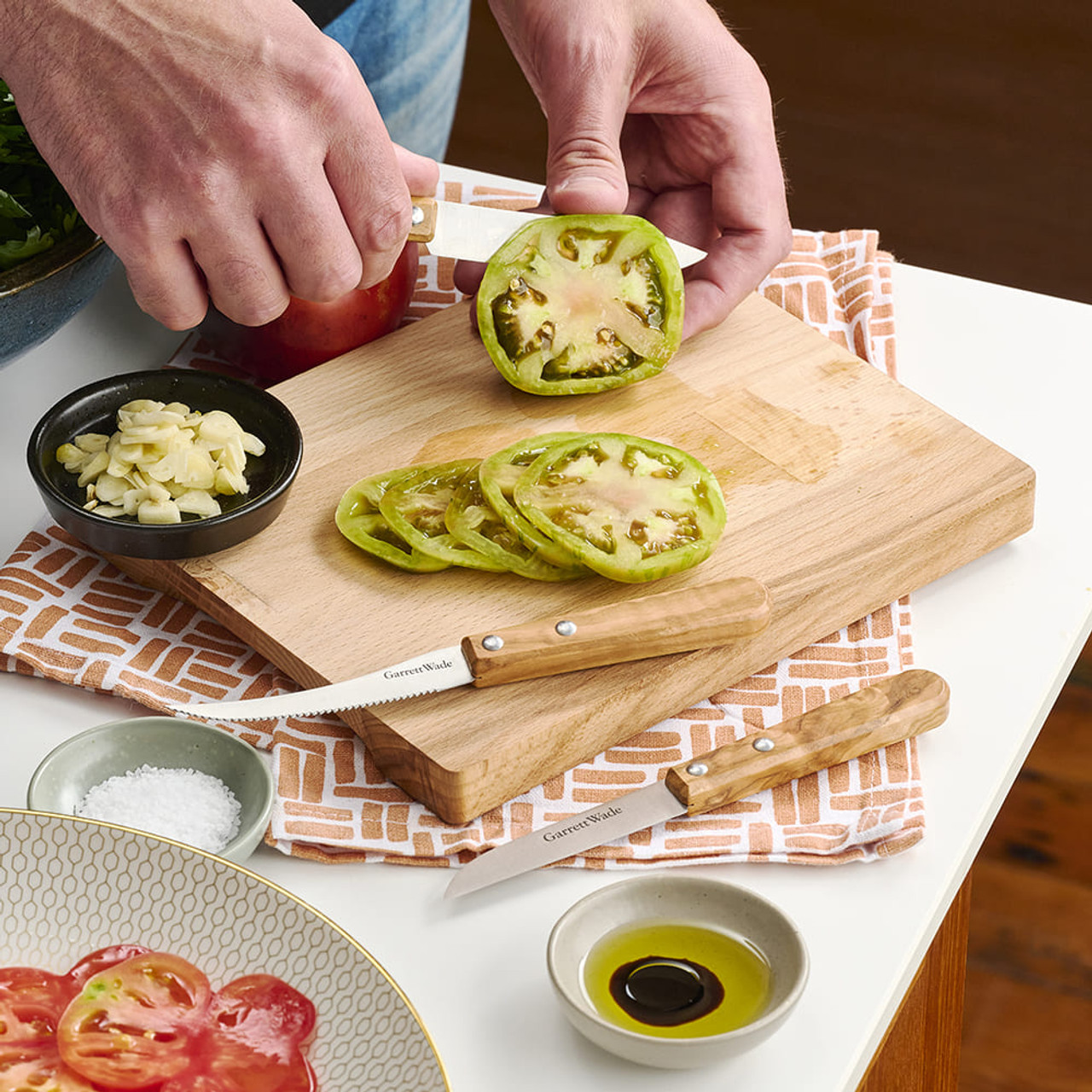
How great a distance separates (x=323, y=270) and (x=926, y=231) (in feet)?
9.29

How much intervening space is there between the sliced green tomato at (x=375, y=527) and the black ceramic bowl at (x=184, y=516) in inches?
2.4

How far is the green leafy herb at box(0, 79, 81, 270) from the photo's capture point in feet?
4.17

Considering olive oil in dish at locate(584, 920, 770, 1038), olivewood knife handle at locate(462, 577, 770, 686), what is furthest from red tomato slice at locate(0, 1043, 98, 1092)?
olivewood knife handle at locate(462, 577, 770, 686)

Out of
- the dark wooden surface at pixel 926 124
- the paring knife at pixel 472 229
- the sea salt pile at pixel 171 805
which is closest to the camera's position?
the sea salt pile at pixel 171 805

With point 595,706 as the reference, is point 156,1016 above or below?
above

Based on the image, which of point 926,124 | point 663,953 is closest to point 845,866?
point 663,953

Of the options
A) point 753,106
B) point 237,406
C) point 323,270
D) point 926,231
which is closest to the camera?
point 323,270

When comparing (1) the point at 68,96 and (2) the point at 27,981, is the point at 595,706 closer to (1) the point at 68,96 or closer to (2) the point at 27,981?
(2) the point at 27,981

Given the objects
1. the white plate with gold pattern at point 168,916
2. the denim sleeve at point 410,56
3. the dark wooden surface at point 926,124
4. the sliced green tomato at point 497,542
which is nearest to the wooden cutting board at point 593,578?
the sliced green tomato at point 497,542

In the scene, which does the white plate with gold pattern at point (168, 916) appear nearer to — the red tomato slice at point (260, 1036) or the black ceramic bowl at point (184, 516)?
the red tomato slice at point (260, 1036)

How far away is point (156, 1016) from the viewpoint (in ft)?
2.81

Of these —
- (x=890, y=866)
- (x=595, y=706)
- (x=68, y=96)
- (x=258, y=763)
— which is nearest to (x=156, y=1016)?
(x=258, y=763)

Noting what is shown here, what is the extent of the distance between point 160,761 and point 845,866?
52 centimetres

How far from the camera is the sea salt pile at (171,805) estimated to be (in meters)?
1.04
